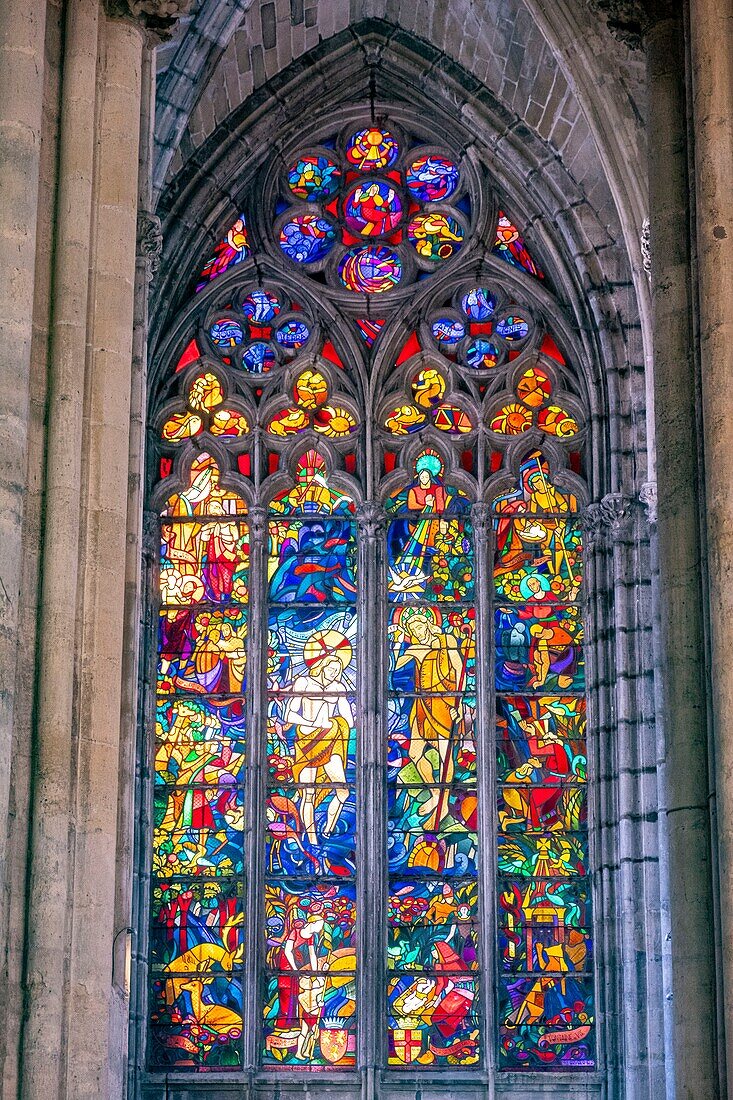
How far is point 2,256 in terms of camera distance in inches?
407

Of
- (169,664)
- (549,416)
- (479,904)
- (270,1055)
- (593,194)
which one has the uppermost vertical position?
(593,194)

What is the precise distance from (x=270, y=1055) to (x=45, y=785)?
6721 millimetres

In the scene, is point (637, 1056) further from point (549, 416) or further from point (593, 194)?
point (593, 194)

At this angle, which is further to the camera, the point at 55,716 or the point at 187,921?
the point at 187,921

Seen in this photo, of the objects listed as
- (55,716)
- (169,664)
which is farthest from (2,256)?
(169,664)

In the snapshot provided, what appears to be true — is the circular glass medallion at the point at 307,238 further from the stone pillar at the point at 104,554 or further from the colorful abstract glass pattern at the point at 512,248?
the stone pillar at the point at 104,554

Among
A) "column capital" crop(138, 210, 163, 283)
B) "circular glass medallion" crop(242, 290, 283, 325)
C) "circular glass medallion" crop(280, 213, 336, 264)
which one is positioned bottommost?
"column capital" crop(138, 210, 163, 283)

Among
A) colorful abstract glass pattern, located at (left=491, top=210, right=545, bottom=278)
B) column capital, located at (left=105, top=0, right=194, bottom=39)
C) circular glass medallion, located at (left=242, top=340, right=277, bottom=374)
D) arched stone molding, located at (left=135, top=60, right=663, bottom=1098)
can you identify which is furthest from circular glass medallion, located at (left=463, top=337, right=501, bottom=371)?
column capital, located at (left=105, top=0, right=194, bottom=39)

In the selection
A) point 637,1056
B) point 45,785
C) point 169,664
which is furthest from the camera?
point 169,664

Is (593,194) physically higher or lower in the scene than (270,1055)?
higher

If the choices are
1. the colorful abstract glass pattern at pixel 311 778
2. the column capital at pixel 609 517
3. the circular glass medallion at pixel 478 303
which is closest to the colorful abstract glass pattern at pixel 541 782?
the column capital at pixel 609 517

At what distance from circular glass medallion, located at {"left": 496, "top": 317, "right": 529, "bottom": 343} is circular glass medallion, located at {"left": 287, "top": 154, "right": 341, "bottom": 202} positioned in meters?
1.74

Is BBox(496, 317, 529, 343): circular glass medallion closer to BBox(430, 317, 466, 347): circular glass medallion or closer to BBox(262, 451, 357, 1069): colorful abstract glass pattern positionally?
BBox(430, 317, 466, 347): circular glass medallion

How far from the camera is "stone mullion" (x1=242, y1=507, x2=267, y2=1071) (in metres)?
16.4
